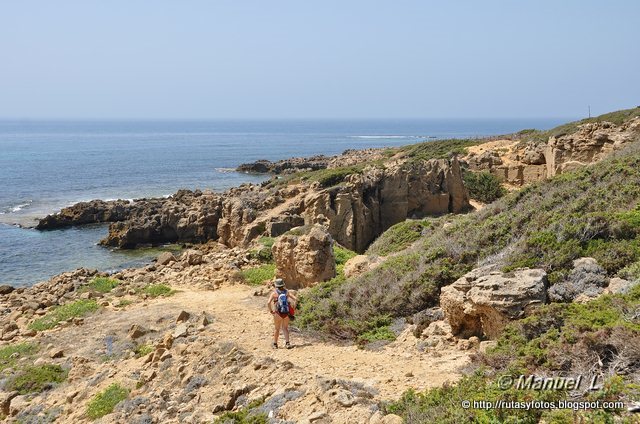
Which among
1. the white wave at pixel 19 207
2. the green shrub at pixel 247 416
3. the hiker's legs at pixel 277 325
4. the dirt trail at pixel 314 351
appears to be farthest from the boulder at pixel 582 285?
the white wave at pixel 19 207

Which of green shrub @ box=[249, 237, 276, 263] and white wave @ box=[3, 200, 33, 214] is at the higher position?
green shrub @ box=[249, 237, 276, 263]

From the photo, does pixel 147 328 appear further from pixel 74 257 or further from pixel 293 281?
pixel 74 257

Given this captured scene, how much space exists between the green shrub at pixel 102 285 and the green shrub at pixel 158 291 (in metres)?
1.96

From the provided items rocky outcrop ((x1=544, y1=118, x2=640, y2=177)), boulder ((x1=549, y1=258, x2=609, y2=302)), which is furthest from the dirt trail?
rocky outcrop ((x1=544, y1=118, x2=640, y2=177))

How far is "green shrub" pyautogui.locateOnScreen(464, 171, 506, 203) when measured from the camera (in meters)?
32.1

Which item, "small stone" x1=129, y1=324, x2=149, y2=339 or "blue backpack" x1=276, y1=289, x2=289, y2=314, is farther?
"small stone" x1=129, y1=324, x2=149, y2=339

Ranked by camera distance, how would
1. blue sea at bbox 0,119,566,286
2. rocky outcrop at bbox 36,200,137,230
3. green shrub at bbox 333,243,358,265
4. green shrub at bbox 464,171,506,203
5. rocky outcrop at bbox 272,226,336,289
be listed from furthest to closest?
rocky outcrop at bbox 36,200,137,230 < green shrub at bbox 464,171,506,203 < blue sea at bbox 0,119,566,286 < green shrub at bbox 333,243,358,265 < rocky outcrop at bbox 272,226,336,289

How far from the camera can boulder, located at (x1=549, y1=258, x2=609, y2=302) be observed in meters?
8.91

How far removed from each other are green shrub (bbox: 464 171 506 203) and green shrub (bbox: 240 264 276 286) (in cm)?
1766

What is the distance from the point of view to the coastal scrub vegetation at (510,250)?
10250 millimetres

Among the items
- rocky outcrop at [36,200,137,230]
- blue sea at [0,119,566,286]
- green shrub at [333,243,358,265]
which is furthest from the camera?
rocky outcrop at [36,200,137,230]

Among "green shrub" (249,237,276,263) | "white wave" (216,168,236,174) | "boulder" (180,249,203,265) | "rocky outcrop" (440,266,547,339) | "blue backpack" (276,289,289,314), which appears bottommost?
"white wave" (216,168,236,174)

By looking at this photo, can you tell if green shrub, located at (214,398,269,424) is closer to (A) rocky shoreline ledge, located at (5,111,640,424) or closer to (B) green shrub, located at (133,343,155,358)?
(A) rocky shoreline ledge, located at (5,111,640,424)

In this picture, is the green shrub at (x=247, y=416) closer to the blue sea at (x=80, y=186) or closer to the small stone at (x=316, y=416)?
the small stone at (x=316, y=416)
